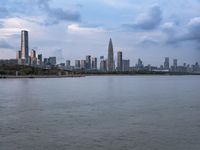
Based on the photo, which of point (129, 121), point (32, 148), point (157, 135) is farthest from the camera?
point (129, 121)

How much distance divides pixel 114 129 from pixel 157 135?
314cm

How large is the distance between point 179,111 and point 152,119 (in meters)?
6.82

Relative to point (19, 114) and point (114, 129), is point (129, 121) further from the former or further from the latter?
point (19, 114)

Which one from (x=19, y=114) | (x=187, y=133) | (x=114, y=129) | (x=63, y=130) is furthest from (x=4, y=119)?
(x=187, y=133)

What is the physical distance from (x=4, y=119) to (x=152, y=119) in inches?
440

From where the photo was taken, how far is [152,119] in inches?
1153

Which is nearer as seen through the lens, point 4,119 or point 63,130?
point 63,130

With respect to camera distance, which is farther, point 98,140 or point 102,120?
point 102,120

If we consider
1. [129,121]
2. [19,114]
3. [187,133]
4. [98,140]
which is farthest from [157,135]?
[19,114]

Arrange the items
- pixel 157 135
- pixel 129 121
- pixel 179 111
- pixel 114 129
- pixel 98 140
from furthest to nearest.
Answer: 1. pixel 179 111
2. pixel 129 121
3. pixel 114 129
4. pixel 157 135
5. pixel 98 140

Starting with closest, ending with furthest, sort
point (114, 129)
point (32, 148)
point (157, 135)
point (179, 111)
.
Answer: point (32, 148) < point (157, 135) < point (114, 129) < point (179, 111)

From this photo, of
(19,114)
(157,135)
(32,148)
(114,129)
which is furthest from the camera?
(19,114)

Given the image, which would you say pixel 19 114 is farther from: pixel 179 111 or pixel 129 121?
pixel 179 111

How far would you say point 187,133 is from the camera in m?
23.3
